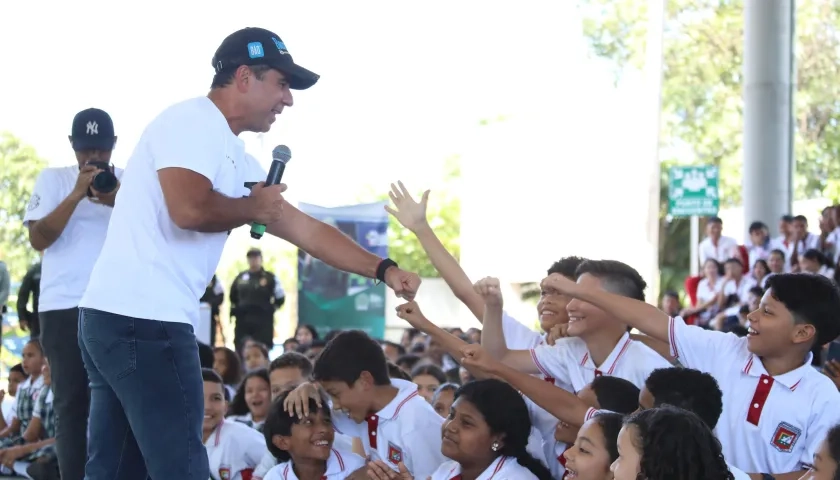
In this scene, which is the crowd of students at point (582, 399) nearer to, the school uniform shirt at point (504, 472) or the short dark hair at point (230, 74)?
the school uniform shirt at point (504, 472)

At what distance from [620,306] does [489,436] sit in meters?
0.80

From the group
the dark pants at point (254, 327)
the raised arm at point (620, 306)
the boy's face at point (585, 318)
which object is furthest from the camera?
the dark pants at point (254, 327)

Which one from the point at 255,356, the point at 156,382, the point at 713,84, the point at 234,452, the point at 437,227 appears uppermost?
the point at 713,84

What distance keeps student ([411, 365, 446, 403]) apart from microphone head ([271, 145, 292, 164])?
3212 millimetres

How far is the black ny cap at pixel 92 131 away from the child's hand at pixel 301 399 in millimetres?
1326

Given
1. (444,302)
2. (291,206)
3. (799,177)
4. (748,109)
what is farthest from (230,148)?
(799,177)

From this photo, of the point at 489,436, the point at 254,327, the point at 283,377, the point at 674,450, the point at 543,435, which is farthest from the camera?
the point at 254,327

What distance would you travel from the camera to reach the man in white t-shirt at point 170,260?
3141 mm

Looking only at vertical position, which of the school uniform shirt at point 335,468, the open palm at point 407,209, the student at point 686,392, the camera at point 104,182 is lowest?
the school uniform shirt at point 335,468

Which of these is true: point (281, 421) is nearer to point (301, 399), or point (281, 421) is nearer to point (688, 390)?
point (301, 399)

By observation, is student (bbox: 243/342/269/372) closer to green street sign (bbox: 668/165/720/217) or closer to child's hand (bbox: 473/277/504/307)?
child's hand (bbox: 473/277/504/307)

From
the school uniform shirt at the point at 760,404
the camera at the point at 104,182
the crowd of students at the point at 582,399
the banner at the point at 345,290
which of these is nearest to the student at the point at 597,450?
the crowd of students at the point at 582,399

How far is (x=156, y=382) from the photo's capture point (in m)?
3.13

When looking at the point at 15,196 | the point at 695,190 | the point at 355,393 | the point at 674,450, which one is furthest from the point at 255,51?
the point at 15,196
